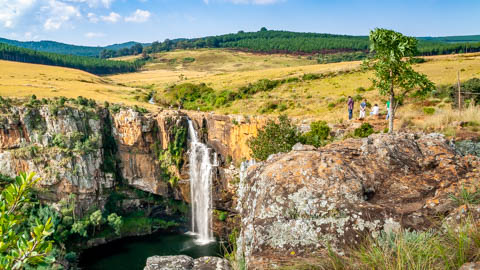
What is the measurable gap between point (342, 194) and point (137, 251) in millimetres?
32604

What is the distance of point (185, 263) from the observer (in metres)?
5.57

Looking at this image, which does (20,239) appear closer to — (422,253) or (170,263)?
(170,263)

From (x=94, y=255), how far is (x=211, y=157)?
50.8ft

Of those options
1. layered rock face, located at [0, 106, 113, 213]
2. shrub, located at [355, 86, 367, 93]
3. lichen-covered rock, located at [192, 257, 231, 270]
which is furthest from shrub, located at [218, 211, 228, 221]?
lichen-covered rock, located at [192, 257, 231, 270]

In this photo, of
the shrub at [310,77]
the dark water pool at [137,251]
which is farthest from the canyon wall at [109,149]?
the shrub at [310,77]

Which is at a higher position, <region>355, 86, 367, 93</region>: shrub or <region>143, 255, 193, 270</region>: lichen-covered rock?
<region>355, 86, 367, 93</region>: shrub

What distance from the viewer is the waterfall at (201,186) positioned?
3503 cm

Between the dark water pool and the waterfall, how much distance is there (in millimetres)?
1556

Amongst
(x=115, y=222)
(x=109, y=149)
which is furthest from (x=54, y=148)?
(x=115, y=222)

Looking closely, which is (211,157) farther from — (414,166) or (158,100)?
(414,166)

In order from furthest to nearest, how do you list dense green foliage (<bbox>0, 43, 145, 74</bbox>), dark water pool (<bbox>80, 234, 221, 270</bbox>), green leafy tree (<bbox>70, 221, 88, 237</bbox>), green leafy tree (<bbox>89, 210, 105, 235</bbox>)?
dense green foliage (<bbox>0, 43, 145, 74</bbox>), green leafy tree (<bbox>89, 210, 105, 235</bbox>), green leafy tree (<bbox>70, 221, 88, 237</bbox>), dark water pool (<bbox>80, 234, 221, 270</bbox>)

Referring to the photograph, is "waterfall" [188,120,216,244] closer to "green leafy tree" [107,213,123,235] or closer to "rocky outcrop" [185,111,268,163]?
"rocky outcrop" [185,111,268,163]

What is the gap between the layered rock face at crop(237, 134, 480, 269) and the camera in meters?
4.53

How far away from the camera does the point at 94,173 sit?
118ft
